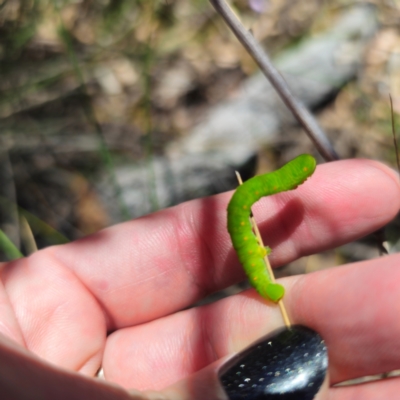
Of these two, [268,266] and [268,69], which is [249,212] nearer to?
[268,266]

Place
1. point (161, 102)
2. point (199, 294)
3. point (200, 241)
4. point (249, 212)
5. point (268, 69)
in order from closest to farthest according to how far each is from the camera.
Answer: point (268, 69) < point (249, 212) < point (200, 241) < point (199, 294) < point (161, 102)

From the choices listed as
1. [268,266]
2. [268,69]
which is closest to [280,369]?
[268,266]

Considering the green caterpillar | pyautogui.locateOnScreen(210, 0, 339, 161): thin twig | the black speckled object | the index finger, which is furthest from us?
the index finger

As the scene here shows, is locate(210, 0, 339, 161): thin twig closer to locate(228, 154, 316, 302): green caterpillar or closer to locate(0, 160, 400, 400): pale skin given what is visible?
locate(228, 154, 316, 302): green caterpillar

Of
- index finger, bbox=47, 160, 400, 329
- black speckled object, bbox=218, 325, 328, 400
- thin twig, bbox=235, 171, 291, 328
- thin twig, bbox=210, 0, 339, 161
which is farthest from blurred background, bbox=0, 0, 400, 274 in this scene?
thin twig, bbox=210, 0, 339, 161

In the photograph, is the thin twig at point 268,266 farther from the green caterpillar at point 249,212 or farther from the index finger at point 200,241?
the index finger at point 200,241

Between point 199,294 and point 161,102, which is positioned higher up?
point 161,102

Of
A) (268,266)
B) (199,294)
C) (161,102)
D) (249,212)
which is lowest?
(199,294)

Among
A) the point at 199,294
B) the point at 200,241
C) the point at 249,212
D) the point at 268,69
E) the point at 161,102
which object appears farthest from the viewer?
the point at 161,102

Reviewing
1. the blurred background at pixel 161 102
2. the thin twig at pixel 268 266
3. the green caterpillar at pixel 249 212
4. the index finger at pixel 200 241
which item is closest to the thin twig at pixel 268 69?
the green caterpillar at pixel 249 212
